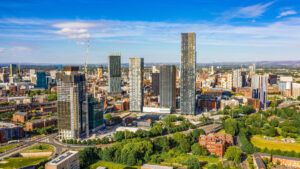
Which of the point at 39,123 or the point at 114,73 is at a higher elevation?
the point at 114,73

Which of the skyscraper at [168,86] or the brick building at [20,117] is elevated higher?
the skyscraper at [168,86]

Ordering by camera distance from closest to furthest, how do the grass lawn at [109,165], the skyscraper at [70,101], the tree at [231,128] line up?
the grass lawn at [109,165]
the skyscraper at [70,101]
the tree at [231,128]

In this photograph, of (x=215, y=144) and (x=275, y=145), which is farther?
(x=275, y=145)

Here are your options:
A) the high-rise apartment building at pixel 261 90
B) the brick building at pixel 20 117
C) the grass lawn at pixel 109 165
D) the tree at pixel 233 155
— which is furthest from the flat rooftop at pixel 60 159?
the high-rise apartment building at pixel 261 90

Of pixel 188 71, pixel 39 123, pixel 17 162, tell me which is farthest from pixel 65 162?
pixel 188 71

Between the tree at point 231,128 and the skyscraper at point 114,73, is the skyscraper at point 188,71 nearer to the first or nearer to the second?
the tree at point 231,128

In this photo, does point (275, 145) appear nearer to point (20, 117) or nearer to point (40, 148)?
point (40, 148)

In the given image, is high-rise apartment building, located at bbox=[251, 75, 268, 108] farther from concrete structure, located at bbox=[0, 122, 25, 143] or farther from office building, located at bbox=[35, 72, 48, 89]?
office building, located at bbox=[35, 72, 48, 89]
